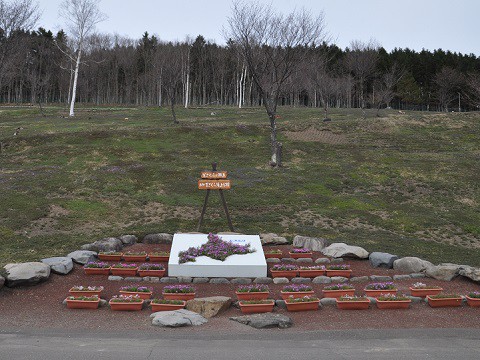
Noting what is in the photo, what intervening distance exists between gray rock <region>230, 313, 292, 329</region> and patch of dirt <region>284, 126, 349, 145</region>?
35.7 m

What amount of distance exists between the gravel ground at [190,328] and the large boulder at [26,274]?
0.22 m

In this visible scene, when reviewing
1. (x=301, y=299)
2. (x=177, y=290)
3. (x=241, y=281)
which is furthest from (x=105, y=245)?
(x=301, y=299)

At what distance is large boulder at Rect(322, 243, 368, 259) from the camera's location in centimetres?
1858

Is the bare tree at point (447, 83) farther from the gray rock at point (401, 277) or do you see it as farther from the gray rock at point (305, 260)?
the gray rock at point (401, 277)

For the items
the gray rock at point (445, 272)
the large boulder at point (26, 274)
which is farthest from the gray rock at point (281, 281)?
the large boulder at point (26, 274)

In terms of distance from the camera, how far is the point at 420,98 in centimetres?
9525

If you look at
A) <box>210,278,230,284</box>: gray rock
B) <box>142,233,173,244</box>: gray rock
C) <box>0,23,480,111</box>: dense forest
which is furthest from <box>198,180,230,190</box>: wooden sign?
<box>0,23,480,111</box>: dense forest

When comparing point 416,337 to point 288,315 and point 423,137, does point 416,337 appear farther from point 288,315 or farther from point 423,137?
point 423,137

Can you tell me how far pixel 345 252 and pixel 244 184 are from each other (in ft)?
41.3

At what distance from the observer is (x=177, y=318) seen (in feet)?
38.6

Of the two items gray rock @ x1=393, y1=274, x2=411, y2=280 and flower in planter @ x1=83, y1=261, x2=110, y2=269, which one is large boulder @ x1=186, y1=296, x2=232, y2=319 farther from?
gray rock @ x1=393, y1=274, x2=411, y2=280

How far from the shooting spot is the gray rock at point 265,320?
1170 cm

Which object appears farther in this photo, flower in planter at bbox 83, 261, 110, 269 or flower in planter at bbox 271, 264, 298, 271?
flower in planter at bbox 271, 264, 298, 271

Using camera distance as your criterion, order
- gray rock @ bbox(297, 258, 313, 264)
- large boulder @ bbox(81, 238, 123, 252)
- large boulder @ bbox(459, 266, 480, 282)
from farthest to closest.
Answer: large boulder @ bbox(81, 238, 123, 252) → gray rock @ bbox(297, 258, 313, 264) → large boulder @ bbox(459, 266, 480, 282)
